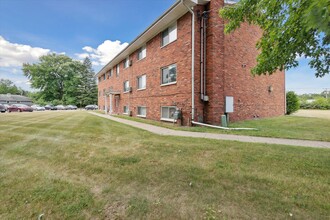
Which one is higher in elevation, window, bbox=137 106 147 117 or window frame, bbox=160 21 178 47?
window frame, bbox=160 21 178 47

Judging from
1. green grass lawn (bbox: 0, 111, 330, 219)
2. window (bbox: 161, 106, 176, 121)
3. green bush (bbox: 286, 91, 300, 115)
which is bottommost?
green grass lawn (bbox: 0, 111, 330, 219)

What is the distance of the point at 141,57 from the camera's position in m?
14.4

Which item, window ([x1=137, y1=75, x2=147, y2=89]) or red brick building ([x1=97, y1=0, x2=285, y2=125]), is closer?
red brick building ([x1=97, y1=0, x2=285, y2=125])

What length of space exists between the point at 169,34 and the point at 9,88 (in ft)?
339

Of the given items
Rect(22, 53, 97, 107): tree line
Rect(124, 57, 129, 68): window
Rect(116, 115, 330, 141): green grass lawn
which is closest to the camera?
Rect(116, 115, 330, 141): green grass lawn

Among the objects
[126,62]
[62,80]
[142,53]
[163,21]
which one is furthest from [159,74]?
[62,80]

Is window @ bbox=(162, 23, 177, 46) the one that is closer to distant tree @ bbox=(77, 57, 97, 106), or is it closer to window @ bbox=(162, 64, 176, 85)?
window @ bbox=(162, 64, 176, 85)

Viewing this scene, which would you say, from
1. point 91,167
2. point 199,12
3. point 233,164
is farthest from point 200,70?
point 91,167

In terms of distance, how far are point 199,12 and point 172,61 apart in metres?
2.97

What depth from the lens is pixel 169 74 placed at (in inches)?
418

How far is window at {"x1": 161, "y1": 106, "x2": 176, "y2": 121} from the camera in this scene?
1032 centimetres

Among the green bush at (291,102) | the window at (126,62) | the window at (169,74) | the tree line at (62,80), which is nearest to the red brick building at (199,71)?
the window at (169,74)

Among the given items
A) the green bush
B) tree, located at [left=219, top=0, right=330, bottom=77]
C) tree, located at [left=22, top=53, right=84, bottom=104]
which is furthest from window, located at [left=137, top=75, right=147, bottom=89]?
tree, located at [left=22, top=53, right=84, bottom=104]

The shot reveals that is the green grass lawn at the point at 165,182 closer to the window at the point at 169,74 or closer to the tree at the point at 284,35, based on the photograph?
the tree at the point at 284,35
